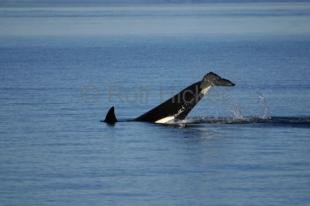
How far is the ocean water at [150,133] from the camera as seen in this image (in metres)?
27.3

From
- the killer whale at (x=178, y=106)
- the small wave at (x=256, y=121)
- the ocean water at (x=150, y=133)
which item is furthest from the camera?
the killer whale at (x=178, y=106)

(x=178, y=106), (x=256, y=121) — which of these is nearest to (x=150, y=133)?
(x=178, y=106)

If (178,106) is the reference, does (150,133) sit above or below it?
below

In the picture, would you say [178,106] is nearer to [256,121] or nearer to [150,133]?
[256,121]

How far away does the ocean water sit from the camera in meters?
27.3

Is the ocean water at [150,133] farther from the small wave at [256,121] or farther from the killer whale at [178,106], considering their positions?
the killer whale at [178,106]

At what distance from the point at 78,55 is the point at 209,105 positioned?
34691 mm

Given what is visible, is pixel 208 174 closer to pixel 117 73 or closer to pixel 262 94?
pixel 262 94

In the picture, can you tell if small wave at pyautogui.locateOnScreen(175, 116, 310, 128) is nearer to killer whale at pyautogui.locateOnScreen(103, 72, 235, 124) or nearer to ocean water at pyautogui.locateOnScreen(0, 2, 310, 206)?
ocean water at pyautogui.locateOnScreen(0, 2, 310, 206)

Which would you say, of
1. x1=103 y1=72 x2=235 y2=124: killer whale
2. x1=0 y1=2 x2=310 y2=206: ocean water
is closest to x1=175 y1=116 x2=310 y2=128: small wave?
x1=0 y1=2 x2=310 y2=206: ocean water

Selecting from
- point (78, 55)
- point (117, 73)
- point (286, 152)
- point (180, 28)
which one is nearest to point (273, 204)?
point (286, 152)

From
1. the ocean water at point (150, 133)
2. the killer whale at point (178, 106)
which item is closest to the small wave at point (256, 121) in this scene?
the ocean water at point (150, 133)

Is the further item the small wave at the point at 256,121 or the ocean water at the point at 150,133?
the small wave at the point at 256,121

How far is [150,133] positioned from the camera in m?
35.2
